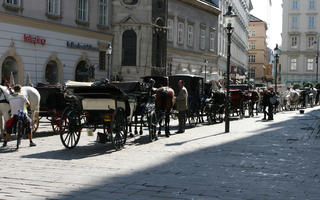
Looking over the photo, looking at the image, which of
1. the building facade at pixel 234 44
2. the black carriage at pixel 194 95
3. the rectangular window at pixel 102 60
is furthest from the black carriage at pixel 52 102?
the building facade at pixel 234 44

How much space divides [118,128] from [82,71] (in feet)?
74.9

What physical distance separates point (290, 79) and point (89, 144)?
88903mm

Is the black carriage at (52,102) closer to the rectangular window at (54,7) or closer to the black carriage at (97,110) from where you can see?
the black carriage at (97,110)

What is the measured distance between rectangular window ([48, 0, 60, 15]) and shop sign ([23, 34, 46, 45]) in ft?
6.72

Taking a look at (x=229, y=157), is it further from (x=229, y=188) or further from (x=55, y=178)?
(x=55, y=178)

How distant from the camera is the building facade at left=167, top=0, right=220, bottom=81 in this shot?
49094 millimetres

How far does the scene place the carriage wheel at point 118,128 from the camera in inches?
488

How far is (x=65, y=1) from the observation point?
1283 inches

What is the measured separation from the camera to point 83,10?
1371 inches

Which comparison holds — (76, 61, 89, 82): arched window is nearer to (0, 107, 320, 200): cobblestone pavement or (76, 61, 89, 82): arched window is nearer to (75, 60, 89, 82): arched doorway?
(75, 60, 89, 82): arched doorway

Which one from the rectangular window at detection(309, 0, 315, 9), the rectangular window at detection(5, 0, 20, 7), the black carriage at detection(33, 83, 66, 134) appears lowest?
the black carriage at detection(33, 83, 66, 134)

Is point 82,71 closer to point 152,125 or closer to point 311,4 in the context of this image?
point 152,125

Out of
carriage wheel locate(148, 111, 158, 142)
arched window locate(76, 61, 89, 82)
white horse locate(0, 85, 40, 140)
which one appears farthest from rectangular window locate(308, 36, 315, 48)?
white horse locate(0, 85, 40, 140)

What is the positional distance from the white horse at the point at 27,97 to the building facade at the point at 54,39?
10.3m
